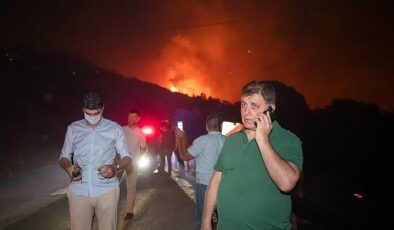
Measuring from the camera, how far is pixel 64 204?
9.13m

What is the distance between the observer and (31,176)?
1370 centimetres

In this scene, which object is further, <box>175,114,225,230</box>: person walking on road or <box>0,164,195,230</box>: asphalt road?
<box>0,164,195,230</box>: asphalt road

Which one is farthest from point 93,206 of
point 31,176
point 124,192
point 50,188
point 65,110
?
point 65,110

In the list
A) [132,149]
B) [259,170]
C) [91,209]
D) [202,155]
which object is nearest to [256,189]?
[259,170]

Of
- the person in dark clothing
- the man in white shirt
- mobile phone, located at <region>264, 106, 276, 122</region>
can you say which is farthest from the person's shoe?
the person in dark clothing

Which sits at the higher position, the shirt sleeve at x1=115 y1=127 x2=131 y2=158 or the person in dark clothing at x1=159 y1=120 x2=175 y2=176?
the shirt sleeve at x1=115 y1=127 x2=131 y2=158

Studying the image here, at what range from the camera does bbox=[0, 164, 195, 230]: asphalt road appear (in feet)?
24.5

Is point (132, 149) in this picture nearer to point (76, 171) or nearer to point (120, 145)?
point (120, 145)

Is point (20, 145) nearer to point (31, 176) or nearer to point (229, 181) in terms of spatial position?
point (31, 176)

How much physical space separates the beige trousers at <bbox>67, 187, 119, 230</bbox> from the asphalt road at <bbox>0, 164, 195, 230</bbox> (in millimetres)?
Result: 2985

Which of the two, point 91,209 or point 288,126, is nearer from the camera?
point 91,209

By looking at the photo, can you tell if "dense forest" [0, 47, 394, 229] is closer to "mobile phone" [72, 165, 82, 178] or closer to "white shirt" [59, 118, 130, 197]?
"white shirt" [59, 118, 130, 197]

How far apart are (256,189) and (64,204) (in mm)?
7669

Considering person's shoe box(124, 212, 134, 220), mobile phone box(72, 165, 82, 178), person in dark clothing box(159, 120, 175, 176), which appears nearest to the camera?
mobile phone box(72, 165, 82, 178)
